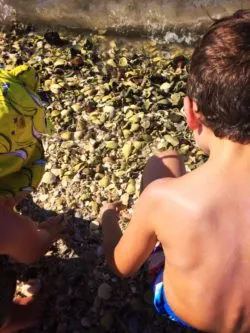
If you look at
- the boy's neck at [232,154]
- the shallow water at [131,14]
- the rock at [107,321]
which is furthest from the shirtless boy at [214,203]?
the shallow water at [131,14]

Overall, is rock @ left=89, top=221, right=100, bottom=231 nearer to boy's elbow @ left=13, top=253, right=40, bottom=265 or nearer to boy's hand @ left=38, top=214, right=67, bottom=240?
boy's hand @ left=38, top=214, right=67, bottom=240

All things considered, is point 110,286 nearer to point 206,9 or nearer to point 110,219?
point 110,219

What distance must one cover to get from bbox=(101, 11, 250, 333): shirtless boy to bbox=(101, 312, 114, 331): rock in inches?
22.8

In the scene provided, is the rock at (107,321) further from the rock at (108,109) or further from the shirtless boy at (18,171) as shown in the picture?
the rock at (108,109)

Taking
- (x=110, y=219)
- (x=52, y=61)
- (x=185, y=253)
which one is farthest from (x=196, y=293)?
(x=52, y=61)

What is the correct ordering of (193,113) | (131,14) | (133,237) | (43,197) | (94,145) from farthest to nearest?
1. (131,14)
2. (94,145)
3. (43,197)
4. (133,237)
5. (193,113)

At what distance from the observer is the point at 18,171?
1.94 meters

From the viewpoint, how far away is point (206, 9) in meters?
3.50

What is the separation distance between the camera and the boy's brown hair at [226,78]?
1.43 meters

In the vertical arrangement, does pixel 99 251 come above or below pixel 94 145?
below

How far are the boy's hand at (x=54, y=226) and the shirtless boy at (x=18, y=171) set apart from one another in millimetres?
79

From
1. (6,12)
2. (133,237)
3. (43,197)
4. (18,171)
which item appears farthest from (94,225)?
(6,12)

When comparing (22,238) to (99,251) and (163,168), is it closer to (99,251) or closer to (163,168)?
(99,251)

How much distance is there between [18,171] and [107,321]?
0.70 m
